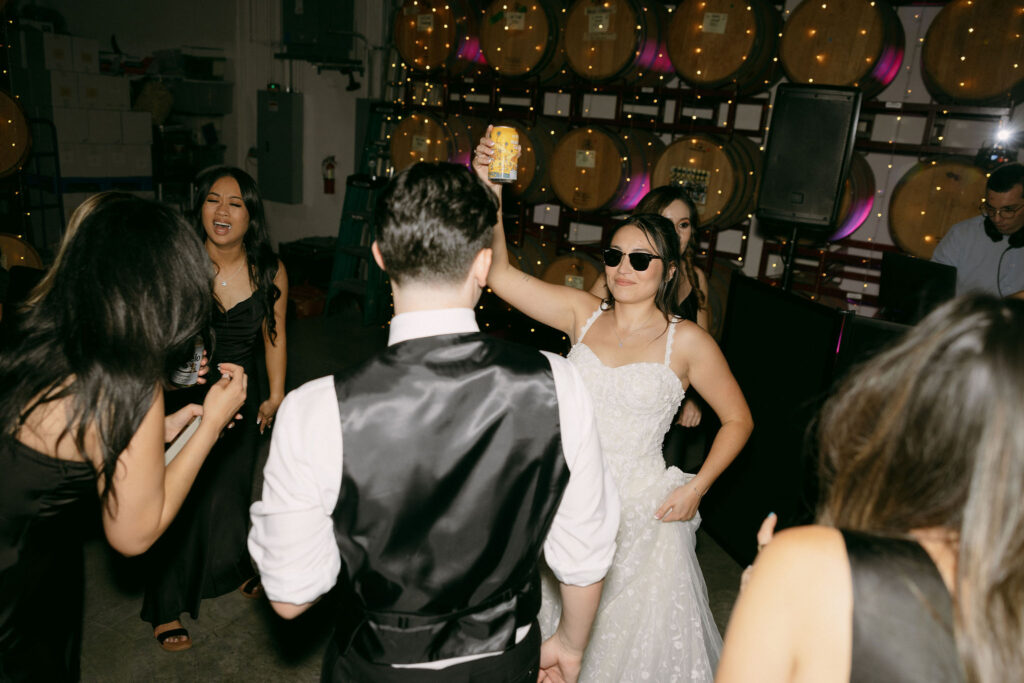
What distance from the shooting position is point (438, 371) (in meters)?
1.19

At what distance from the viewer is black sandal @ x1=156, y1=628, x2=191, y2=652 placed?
2.70 m

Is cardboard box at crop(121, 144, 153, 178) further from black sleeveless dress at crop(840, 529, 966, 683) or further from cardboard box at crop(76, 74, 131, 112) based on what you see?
black sleeveless dress at crop(840, 529, 966, 683)

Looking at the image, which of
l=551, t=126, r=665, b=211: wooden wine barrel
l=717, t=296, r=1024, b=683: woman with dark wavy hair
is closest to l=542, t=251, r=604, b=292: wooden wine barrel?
l=551, t=126, r=665, b=211: wooden wine barrel

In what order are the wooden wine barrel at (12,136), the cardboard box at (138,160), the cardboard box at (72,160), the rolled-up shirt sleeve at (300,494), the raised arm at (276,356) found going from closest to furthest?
the rolled-up shirt sleeve at (300,494)
the raised arm at (276,356)
the wooden wine barrel at (12,136)
the cardboard box at (72,160)
the cardboard box at (138,160)

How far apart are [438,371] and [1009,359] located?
809mm

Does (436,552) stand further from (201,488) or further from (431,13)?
(431,13)

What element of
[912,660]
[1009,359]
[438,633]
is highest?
[1009,359]

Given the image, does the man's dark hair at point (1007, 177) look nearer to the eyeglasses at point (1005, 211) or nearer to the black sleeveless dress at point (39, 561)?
the eyeglasses at point (1005, 211)

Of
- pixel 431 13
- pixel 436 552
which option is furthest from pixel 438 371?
pixel 431 13

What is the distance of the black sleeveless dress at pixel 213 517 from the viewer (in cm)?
267

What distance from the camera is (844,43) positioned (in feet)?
13.9

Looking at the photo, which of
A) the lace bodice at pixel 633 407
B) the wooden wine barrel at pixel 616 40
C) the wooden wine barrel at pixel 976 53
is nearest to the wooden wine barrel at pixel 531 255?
the wooden wine barrel at pixel 616 40

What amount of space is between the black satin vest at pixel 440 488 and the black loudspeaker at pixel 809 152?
323 cm

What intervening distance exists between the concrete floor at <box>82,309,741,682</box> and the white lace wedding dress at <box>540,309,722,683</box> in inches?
38.0
